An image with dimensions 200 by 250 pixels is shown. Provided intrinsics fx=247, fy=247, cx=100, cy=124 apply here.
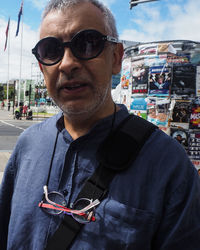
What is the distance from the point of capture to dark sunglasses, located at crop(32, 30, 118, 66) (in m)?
1.17

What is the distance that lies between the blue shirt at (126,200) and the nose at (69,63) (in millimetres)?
297

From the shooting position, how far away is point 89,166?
46.7 inches

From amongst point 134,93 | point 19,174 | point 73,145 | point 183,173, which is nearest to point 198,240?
point 183,173

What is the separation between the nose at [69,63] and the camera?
1.17 metres

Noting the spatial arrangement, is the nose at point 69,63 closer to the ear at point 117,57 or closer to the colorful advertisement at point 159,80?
the ear at point 117,57

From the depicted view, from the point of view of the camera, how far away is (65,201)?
115 cm

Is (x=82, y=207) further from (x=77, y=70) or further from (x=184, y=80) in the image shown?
(x=184, y=80)

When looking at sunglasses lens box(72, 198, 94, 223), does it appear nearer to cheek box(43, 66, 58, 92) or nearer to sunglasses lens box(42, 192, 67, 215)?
sunglasses lens box(42, 192, 67, 215)

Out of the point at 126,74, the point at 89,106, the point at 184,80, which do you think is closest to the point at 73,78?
the point at 89,106

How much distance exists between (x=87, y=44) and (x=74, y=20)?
126 mm

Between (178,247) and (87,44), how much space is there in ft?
3.21

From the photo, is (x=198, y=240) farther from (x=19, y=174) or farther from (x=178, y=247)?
(x=19, y=174)

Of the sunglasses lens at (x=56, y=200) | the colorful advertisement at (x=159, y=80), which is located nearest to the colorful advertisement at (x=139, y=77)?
the colorful advertisement at (x=159, y=80)

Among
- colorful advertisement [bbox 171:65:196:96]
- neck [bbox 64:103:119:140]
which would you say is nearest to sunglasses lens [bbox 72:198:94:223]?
neck [bbox 64:103:119:140]
